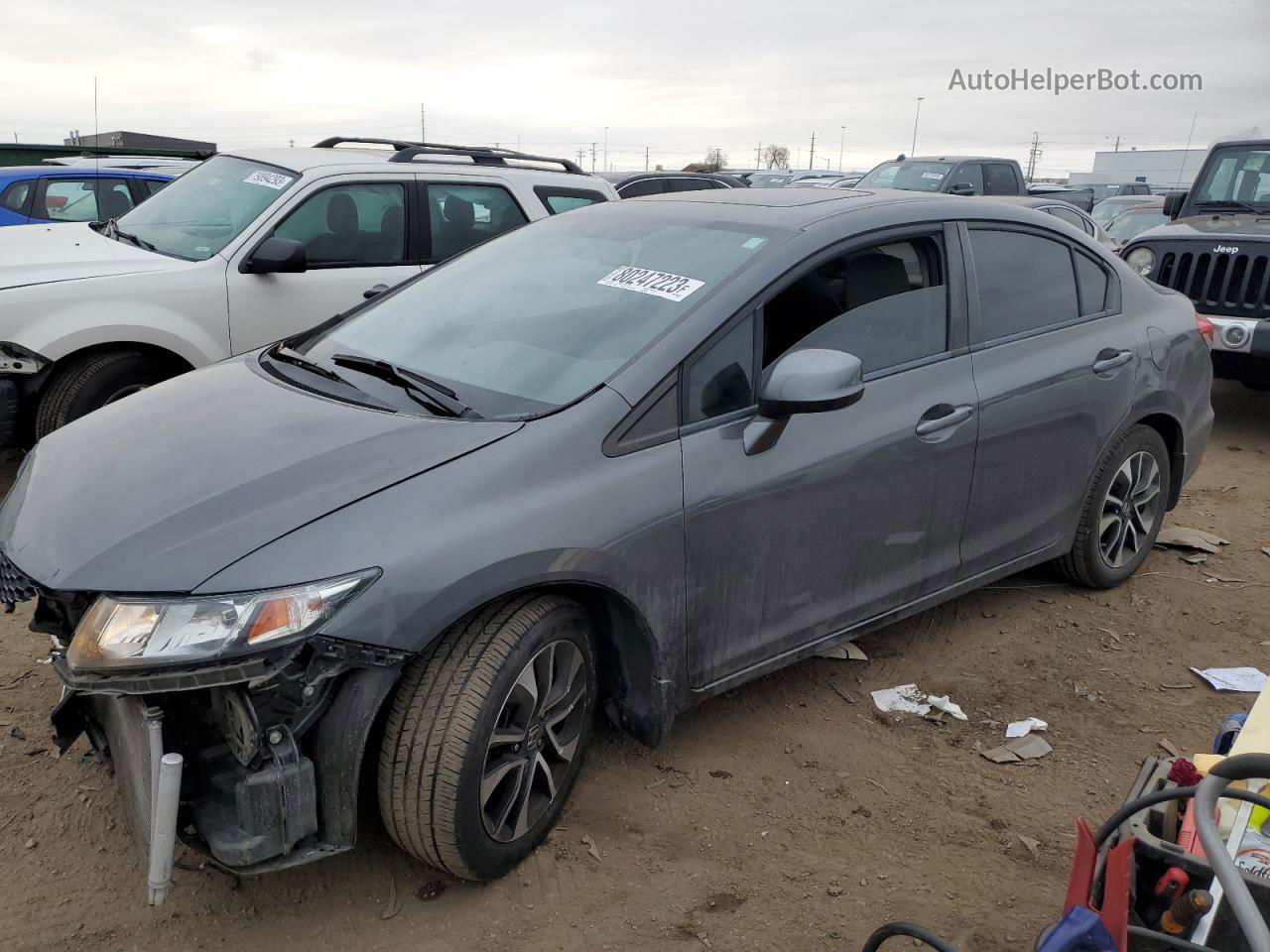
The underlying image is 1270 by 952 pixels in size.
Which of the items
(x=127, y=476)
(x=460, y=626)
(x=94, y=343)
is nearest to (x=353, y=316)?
(x=127, y=476)

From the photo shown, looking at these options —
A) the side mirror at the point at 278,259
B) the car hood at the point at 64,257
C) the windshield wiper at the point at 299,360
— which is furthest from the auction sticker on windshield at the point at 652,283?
the car hood at the point at 64,257

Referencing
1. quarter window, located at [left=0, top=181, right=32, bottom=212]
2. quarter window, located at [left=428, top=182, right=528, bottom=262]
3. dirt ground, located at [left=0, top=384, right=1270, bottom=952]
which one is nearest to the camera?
dirt ground, located at [left=0, top=384, right=1270, bottom=952]

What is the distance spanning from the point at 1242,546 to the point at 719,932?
4150 mm

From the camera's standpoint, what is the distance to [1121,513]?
4.56 m

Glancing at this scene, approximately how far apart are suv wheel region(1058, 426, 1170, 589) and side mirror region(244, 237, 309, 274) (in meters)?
4.04

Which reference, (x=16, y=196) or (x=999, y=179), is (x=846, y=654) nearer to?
(x=16, y=196)

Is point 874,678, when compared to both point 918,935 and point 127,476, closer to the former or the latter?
point 918,935

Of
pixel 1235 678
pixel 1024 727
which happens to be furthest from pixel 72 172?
pixel 1235 678

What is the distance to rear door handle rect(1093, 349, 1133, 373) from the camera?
412 cm

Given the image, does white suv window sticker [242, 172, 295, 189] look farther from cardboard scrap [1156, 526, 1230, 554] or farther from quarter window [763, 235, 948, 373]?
cardboard scrap [1156, 526, 1230, 554]

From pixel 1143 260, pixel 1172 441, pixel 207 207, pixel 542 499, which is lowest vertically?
pixel 1172 441

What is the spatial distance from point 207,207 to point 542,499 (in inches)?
177

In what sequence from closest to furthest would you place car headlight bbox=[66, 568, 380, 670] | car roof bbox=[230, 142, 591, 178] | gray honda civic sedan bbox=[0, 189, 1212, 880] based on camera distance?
car headlight bbox=[66, 568, 380, 670]
gray honda civic sedan bbox=[0, 189, 1212, 880]
car roof bbox=[230, 142, 591, 178]

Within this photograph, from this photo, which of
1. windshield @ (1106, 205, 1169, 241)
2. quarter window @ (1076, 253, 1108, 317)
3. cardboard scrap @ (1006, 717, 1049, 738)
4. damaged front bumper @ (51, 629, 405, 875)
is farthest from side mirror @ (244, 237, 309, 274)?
windshield @ (1106, 205, 1169, 241)
